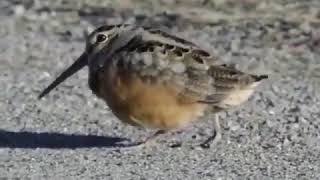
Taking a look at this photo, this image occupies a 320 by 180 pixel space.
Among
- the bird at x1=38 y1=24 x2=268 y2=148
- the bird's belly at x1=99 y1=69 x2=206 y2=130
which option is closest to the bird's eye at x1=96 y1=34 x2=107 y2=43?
the bird at x1=38 y1=24 x2=268 y2=148

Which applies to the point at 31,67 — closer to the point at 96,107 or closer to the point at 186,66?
the point at 96,107

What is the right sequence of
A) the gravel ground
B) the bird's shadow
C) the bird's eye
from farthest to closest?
the bird's eye → the bird's shadow → the gravel ground

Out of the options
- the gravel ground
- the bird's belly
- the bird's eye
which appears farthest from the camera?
the bird's eye

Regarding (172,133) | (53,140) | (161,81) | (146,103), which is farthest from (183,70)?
(53,140)

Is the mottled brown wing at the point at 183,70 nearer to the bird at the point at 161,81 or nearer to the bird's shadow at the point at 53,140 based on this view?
the bird at the point at 161,81

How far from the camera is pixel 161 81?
9773mm

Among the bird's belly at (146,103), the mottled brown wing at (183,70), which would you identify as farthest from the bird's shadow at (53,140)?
the mottled brown wing at (183,70)

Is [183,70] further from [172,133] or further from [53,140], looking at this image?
[53,140]

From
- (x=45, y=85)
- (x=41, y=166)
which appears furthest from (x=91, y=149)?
(x=45, y=85)

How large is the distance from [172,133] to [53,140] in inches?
36.8

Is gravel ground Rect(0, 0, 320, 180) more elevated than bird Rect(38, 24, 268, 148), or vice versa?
bird Rect(38, 24, 268, 148)

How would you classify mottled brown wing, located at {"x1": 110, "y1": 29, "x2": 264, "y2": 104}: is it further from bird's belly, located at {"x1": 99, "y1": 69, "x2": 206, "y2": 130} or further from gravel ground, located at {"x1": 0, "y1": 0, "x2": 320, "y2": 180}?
gravel ground, located at {"x1": 0, "y1": 0, "x2": 320, "y2": 180}

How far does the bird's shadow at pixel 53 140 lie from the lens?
10.1 metres

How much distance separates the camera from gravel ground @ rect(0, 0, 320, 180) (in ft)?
30.7
